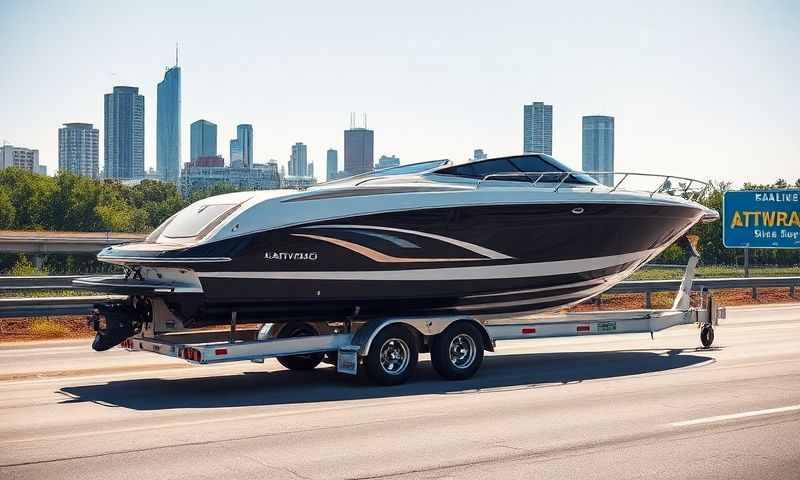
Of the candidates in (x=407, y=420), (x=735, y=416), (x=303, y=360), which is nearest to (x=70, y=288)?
(x=303, y=360)

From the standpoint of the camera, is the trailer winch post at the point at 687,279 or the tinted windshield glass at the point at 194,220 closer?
the tinted windshield glass at the point at 194,220

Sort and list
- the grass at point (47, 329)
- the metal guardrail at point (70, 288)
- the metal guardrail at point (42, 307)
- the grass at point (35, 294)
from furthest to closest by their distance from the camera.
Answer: the grass at point (35, 294)
the grass at point (47, 329)
the metal guardrail at point (70, 288)
the metal guardrail at point (42, 307)

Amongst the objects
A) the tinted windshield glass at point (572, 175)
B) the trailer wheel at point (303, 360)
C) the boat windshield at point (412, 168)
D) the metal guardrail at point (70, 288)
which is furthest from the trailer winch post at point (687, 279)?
the trailer wheel at point (303, 360)

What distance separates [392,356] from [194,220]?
3.40 meters

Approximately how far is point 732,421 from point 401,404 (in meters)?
3.92

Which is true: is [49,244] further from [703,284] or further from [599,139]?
[599,139]

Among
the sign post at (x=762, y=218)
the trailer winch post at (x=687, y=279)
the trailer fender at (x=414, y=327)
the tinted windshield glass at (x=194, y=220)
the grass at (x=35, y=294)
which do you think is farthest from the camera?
the sign post at (x=762, y=218)

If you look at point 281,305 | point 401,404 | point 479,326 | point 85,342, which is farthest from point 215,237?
point 85,342

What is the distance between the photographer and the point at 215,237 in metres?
13.3

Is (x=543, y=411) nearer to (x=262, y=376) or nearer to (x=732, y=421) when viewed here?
(x=732, y=421)

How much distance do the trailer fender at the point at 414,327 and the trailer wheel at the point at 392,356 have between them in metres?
0.09

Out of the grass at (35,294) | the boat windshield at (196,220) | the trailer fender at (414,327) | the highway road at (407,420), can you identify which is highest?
the boat windshield at (196,220)

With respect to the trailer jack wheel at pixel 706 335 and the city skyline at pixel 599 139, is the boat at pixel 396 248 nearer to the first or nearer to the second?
the trailer jack wheel at pixel 706 335

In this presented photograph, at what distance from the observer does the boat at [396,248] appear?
530 inches
